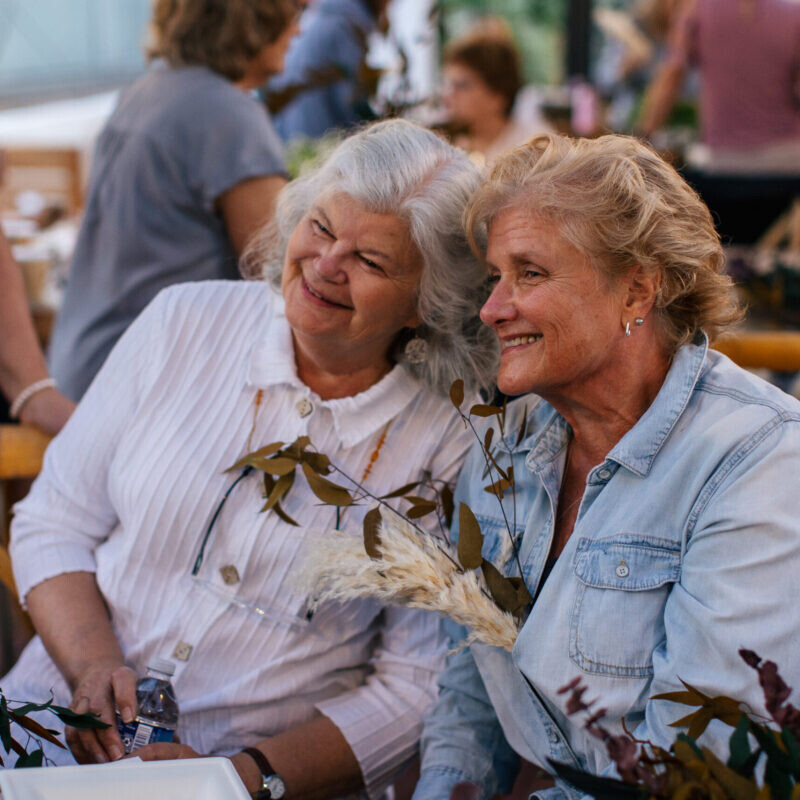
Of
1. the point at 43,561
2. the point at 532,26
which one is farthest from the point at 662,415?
the point at 532,26

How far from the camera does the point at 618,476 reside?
1.49m

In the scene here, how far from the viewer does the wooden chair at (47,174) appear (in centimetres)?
553

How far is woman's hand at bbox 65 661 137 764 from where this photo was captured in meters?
1.59

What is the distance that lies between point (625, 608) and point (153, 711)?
2.64ft

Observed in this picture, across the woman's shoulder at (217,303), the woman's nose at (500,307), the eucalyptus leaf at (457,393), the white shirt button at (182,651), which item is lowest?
the white shirt button at (182,651)

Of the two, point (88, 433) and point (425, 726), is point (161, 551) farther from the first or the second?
point (425, 726)

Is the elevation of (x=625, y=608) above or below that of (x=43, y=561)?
above

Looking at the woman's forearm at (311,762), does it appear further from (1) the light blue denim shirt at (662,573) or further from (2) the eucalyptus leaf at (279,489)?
(2) the eucalyptus leaf at (279,489)

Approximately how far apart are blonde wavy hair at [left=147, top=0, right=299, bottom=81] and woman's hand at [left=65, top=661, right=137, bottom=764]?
1724mm

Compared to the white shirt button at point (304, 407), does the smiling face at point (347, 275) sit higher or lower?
higher

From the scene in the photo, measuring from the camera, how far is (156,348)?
6.21 feet

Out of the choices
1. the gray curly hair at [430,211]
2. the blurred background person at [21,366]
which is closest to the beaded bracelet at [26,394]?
the blurred background person at [21,366]

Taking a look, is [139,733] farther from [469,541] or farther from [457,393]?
[457,393]

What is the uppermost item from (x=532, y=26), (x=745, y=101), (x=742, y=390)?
(x=742, y=390)
